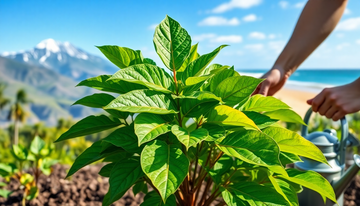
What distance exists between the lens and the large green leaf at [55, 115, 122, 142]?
85 cm

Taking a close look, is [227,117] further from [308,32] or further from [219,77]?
[308,32]

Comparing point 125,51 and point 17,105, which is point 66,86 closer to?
point 17,105

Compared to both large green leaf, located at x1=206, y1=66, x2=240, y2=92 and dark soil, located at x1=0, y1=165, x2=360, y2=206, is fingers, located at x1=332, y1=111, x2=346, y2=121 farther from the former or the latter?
dark soil, located at x1=0, y1=165, x2=360, y2=206

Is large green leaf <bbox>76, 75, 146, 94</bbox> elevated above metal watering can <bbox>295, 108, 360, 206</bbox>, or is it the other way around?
large green leaf <bbox>76, 75, 146, 94</bbox>

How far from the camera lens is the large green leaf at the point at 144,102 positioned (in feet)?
2.14

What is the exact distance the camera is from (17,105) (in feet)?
88.7

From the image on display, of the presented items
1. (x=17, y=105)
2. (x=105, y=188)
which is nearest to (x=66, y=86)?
(x=17, y=105)

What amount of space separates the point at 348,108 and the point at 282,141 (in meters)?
0.72

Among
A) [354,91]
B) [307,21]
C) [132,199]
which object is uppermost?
[307,21]

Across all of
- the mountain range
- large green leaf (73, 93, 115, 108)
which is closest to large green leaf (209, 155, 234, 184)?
large green leaf (73, 93, 115, 108)

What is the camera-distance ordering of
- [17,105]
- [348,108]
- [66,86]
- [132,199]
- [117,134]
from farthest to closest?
[66,86], [17,105], [132,199], [348,108], [117,134]

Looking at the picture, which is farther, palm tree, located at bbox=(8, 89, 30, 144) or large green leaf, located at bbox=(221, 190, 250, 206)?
palm tree, located at bbox=(8, 89, 30, 144)

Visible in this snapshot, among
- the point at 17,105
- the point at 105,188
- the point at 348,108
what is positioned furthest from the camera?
the point at 17,105

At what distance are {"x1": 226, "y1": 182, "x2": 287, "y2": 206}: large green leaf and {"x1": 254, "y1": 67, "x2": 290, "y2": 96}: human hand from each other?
626 millimetres
